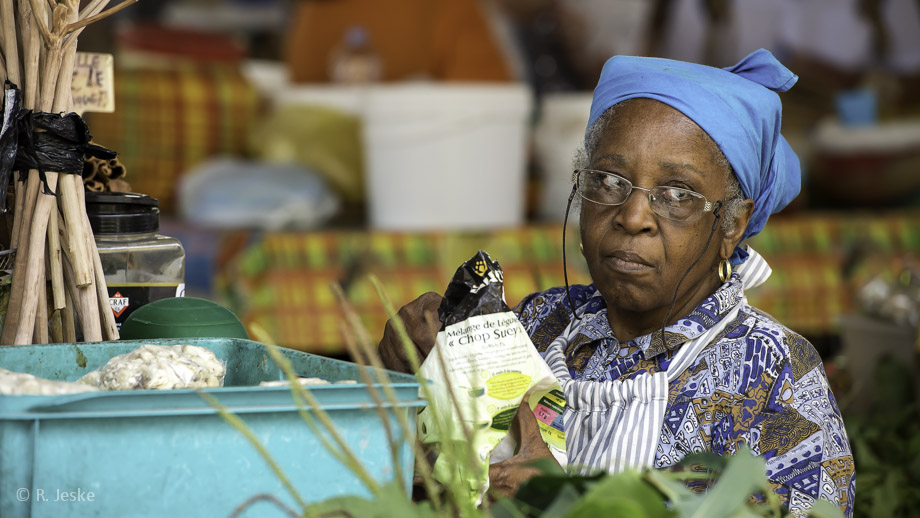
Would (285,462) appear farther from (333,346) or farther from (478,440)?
(333,346)

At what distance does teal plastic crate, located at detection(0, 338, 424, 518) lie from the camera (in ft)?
2.72

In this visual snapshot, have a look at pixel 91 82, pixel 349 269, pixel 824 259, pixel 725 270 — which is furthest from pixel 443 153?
pixel 91 82

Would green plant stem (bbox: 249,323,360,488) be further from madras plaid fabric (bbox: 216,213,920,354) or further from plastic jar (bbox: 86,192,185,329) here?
madras plaid fabric (bbox: 216,213,920,354)

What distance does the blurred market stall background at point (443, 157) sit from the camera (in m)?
3.33

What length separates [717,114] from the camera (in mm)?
1498

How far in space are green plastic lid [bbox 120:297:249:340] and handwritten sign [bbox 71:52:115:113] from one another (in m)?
0.37

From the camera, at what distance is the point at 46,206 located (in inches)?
45.1

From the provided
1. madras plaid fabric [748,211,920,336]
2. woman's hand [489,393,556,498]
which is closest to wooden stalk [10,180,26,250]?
woman's hand [489,393,556,498]

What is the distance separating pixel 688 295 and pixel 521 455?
0.59m

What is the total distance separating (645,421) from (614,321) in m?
0.26

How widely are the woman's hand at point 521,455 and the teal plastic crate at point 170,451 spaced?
23cm

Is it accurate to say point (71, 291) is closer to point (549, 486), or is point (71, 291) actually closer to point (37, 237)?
point (37, 237)

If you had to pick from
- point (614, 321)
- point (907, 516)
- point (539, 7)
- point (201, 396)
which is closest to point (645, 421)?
point (614, 321)

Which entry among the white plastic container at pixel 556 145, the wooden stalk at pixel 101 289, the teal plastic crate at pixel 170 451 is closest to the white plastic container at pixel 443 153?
the white plastic container at pixel 556 145
